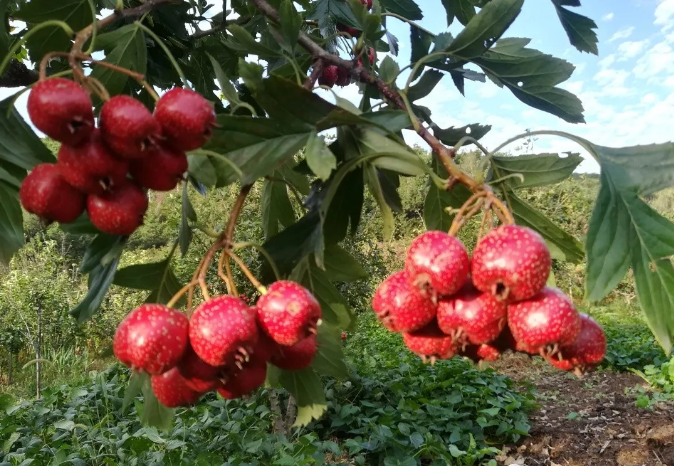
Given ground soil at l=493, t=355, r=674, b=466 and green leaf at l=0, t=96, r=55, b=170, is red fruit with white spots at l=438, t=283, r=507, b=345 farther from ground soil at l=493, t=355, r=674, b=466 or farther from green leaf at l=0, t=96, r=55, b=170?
ground soil at l=493, t=355, r=674, b=466

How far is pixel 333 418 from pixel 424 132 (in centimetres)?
358

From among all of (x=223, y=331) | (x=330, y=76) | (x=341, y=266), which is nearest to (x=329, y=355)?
(x=341, y=266)

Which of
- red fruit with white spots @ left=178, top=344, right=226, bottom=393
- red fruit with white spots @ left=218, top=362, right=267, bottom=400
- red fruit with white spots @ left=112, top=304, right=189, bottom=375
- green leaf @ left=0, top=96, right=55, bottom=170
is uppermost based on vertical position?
green leaf @ left=0, top=96, right=55, bottom=170

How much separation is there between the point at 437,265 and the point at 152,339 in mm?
352

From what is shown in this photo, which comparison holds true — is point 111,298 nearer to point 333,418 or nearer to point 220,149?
→ point 333,418

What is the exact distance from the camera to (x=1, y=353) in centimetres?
812

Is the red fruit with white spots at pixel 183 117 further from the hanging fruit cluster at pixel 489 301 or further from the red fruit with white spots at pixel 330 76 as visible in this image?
the red fruit with white spots at pixel 330 76

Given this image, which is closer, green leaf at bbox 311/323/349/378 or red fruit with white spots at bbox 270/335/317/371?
red fruit with white spots at bbox 270/335/317/371

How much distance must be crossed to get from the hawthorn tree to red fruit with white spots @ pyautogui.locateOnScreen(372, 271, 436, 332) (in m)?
0.10

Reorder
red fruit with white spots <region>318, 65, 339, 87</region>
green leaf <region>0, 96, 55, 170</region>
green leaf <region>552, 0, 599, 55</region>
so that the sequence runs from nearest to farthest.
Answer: green leaf <region>0, 96, 55, 170</region> < green leaf <region>552, 0, 599, 55</region> < red fruit with white spots <region>318, 65, 339, 87</region>

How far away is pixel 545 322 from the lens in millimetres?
649

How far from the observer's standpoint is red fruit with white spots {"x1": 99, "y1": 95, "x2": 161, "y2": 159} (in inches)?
26.4

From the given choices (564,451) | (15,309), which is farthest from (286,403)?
(15,309)

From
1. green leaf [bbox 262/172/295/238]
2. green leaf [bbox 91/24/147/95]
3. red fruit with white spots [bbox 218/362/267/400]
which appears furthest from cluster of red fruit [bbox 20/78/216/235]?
green leaf [bbox 262/172/295/238]
